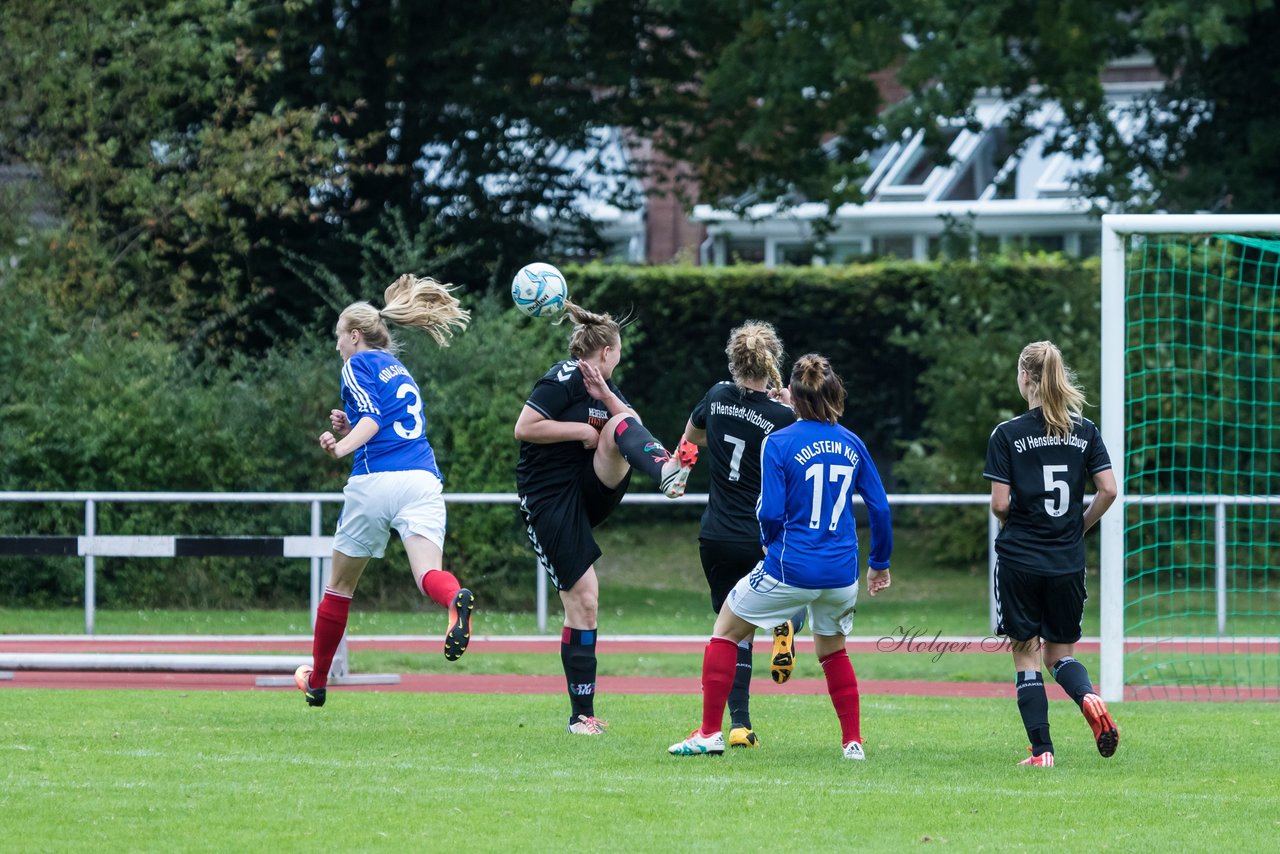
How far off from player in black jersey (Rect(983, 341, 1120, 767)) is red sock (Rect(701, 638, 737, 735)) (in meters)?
1.23

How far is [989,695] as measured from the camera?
11.2 m

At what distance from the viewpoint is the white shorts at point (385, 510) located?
8.30 meters

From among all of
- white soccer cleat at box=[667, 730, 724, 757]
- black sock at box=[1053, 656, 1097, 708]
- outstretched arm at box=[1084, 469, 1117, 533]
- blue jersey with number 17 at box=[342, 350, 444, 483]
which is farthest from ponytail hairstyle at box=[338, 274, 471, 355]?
black sock at box=[1053, 656, 1097, 708]

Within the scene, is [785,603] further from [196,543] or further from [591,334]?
[196,543]

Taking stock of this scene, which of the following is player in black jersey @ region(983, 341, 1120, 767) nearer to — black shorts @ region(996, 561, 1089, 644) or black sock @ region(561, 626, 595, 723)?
black shorts @ region(996, 561, 1089, 644)

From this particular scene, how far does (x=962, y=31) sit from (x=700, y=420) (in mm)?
11149

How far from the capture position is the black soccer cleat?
25.5 ft

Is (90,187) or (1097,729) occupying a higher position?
(90,187)

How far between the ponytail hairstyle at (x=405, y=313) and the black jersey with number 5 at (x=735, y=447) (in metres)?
1.44

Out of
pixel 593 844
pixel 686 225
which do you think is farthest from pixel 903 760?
pixel 686 225

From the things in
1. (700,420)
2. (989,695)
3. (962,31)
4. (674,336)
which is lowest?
(989,695)

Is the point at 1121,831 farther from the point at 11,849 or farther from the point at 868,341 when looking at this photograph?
the point at 868,341

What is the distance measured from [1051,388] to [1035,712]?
1.42 m

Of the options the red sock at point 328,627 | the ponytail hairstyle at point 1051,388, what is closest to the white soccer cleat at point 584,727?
the red sock at point 328,627
